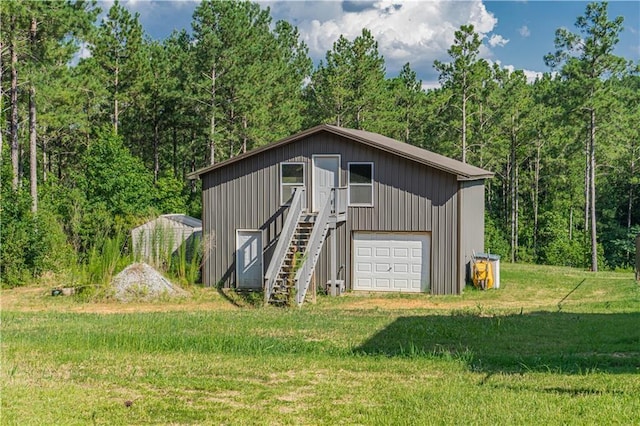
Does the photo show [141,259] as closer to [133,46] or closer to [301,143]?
[301,143]

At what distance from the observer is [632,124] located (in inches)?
1561

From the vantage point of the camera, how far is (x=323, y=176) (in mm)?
19281

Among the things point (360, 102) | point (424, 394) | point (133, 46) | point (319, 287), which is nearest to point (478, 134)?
point (360, 102)

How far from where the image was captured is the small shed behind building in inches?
771

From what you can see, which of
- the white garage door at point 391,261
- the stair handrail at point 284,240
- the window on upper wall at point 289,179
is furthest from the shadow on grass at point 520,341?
the window on upper wall at point 289,179

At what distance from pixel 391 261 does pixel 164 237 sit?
7260mm

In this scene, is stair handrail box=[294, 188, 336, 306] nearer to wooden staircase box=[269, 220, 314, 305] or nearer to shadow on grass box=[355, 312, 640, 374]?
wooden staircase box=[269, 220, 314, 305]

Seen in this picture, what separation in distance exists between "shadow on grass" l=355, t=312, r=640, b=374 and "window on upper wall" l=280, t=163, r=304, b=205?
7.09 m

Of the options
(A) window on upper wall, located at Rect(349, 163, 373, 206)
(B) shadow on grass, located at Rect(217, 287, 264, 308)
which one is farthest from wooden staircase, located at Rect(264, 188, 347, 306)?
(B) shadow on grass, located at Rect(217, 287, 264, 308)

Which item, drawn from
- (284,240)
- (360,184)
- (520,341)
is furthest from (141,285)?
(520,341)

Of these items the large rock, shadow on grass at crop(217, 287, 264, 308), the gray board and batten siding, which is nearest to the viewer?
shadow on grass at crop(217, 287, 264, 308)

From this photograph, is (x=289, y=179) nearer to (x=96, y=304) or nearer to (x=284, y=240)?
(x=284, y=240)

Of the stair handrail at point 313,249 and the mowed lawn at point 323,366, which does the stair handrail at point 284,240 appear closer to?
the stair handrail at point 313,249

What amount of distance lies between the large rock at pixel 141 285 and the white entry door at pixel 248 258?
2.20 m
